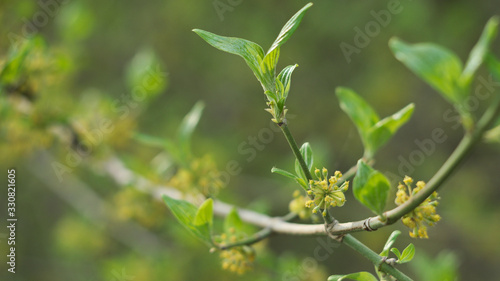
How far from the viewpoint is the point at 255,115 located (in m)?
2.86

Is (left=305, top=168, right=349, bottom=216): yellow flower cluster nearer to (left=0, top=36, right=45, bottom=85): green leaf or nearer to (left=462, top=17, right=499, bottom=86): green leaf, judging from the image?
(left=462, top=17, right=499, bottom=86): green leaf

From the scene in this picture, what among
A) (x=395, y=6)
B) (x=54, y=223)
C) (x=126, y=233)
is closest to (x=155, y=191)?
(x=126, y=233)

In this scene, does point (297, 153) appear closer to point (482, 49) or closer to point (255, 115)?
point (482, 49)

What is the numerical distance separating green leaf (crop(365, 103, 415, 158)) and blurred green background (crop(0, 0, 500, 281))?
3.92 ft

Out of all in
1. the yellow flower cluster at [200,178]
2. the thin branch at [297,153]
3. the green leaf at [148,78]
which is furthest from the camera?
the green leaf at [148,78]

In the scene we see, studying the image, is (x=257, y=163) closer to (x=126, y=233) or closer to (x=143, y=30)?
(x=126, y=233)

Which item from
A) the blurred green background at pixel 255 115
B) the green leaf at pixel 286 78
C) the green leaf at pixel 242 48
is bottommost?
the blurred green background at pixel 255 115

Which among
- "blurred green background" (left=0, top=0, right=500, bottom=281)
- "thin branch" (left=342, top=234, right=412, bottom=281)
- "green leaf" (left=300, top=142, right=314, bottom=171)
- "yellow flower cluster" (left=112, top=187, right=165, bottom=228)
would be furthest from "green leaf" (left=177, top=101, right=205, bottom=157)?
"blurred green background" (left=0, top=0, right=500, bottom=281)

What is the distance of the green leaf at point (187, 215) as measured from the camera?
2.63 ft

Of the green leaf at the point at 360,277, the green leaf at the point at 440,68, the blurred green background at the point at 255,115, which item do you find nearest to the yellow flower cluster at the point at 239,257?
the green leaf at the point at 360,277

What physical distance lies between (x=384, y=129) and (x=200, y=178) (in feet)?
1.69

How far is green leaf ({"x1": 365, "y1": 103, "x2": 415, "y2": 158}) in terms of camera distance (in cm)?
71

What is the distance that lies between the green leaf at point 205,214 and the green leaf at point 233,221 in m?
0.13

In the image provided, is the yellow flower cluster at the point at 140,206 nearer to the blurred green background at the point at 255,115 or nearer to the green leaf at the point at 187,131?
the green leaf at the point at 187,131
